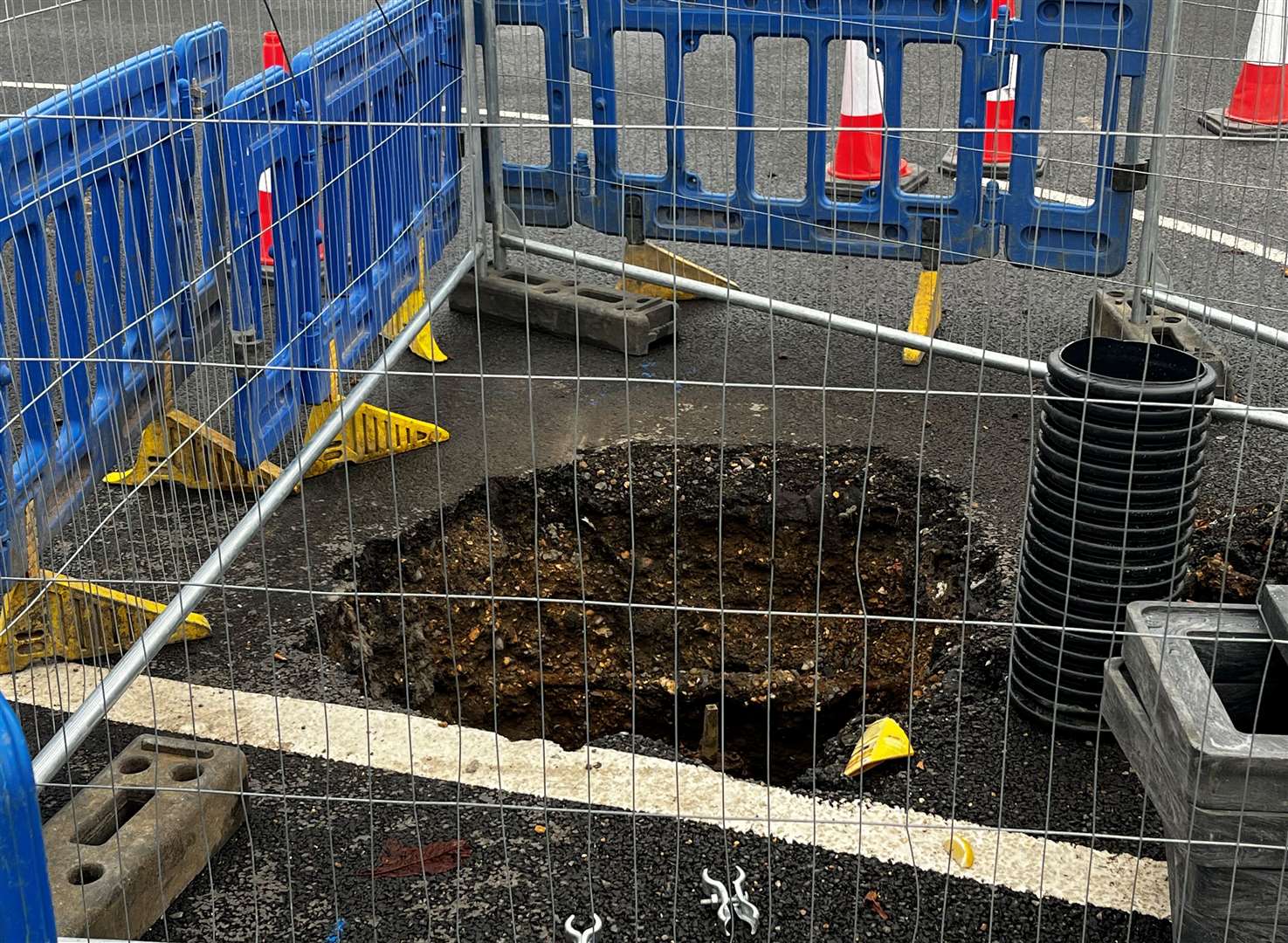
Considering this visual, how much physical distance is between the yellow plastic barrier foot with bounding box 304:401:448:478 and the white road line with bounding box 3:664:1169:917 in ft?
4.38

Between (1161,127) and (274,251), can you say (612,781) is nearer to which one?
(274,251)

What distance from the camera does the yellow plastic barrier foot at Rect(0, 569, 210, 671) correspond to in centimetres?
410

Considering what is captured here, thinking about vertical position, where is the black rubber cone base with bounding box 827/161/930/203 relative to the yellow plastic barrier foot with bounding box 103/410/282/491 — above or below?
above

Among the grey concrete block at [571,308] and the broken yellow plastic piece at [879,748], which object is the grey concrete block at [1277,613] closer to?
the broken yellow plastic piece at [879,748]

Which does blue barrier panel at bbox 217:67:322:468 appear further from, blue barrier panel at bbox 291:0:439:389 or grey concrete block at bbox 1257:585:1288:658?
Answer: grey concrete block at bbox 1257:585:1288:658

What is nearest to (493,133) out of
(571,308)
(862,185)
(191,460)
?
(571,308)

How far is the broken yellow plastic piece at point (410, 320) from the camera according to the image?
19.0 feet

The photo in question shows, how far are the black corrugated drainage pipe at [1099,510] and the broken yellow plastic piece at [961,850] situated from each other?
0.40 meters

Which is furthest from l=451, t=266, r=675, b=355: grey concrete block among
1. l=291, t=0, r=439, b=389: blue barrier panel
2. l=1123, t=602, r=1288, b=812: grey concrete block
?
l=1123, t=602, r=1288, b=812: grey concrete block

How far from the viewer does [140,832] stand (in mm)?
3379

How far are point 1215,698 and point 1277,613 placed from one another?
12.8 inches

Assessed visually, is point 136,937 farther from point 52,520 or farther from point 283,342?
point 283,342

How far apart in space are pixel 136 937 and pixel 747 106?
4.06 meters

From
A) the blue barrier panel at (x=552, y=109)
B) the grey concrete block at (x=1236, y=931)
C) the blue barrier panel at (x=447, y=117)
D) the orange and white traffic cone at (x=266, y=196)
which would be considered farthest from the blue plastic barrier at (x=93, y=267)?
the grey concrete block at (x=1236, y=931)
